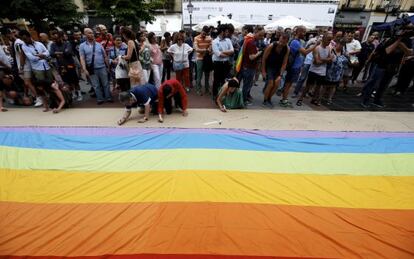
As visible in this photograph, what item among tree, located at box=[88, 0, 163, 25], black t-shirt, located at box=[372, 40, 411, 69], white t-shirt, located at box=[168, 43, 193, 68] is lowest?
white t-shirt, located at box=[168, 43, 193, 68]

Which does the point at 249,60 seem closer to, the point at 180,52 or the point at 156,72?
the point at 180,52

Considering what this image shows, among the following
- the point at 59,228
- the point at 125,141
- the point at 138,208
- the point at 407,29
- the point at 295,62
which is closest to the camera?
the point at 59,228

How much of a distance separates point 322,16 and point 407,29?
17.7 m

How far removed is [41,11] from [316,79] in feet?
45.0

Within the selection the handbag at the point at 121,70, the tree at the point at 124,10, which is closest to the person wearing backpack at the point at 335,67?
the handbag at the point at 121,70

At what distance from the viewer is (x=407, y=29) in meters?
5.03

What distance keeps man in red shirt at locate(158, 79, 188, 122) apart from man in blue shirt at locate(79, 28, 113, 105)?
1.73 meters

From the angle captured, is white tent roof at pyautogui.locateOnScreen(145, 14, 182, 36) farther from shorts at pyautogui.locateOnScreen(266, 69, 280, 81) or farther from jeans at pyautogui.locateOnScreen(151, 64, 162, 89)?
shorts at pyautogui.locateOnScreen(266, 69, 280, 81)

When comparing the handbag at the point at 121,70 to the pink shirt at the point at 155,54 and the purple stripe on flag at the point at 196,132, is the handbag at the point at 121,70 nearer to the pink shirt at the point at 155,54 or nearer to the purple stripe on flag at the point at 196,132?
the pink shirt at the point at 155,54

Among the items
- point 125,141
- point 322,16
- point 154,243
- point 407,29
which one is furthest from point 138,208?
point 322,16

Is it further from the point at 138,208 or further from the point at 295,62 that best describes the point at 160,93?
the point at 295,62

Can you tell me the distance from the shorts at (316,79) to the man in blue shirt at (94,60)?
4.61 m

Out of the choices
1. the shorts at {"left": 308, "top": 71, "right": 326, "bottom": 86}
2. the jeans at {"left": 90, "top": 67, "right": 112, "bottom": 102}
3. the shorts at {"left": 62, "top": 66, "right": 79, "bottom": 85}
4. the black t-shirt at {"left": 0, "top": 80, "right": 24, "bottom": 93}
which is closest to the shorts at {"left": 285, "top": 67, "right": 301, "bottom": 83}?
the shorts at {"left": 308, "top": 71, "right": 326, "bottom": 86}

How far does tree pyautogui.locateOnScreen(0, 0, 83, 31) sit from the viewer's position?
38.8ft
